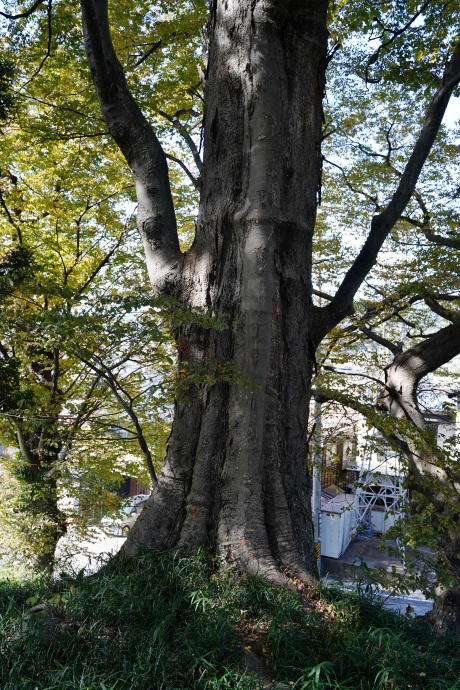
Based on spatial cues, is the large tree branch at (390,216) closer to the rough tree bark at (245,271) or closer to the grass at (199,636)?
the rough tree bark at (245,271)

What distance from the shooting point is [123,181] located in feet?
33.6

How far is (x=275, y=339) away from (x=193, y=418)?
93 cm

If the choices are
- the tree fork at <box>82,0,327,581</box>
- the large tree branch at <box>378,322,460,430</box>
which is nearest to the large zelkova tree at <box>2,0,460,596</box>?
the tree fork at <box>82,0,327,581</box>

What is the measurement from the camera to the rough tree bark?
3824mm

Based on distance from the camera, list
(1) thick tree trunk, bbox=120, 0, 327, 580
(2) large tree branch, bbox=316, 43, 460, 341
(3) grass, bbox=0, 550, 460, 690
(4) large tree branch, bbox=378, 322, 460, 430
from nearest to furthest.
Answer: (3) grass, bbox=0, 550, 460, 690 → (1) thick tree trunk, bbox=120, 0, 327, 580 → (2) large tree branch, bbox=316, 43, 460, 341 → (4) large tree branch, bbox=378, 322, 460, 430

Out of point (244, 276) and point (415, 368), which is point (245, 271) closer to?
point (244, 276)

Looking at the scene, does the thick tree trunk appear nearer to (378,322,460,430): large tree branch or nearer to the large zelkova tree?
the large zelkova tree

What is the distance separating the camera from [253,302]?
390 centimetres

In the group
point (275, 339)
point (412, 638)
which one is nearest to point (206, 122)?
point (275, 339)

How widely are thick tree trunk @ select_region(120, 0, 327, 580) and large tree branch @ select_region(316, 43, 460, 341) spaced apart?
1.44ft

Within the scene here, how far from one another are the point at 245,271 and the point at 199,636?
8.29 feet

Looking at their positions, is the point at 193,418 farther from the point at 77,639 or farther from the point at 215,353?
the point at 77,639

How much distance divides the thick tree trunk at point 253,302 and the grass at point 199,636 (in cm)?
31

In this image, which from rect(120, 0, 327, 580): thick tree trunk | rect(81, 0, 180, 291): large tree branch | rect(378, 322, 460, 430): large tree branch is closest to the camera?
rect(120, 0, 327, 580): thick tree trunk
